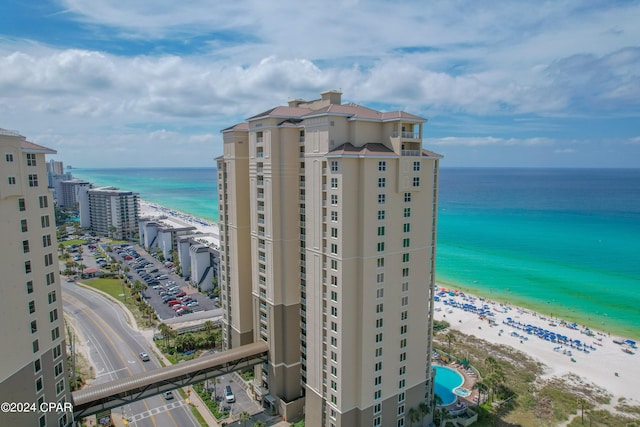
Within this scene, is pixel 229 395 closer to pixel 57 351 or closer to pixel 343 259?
pixel 57 351

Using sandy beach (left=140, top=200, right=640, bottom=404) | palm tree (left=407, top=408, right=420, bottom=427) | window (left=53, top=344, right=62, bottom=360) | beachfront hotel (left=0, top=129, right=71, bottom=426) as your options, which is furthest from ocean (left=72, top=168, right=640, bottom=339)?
beachfront hotel (left=0, top=129, right=71, bottom=426)

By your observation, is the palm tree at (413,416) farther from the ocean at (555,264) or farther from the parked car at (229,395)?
the ocean at (555,264)

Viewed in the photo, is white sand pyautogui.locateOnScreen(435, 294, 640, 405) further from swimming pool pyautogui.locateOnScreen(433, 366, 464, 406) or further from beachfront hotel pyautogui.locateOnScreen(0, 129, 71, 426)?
beachfront hotel pyautogui.locateOnScreen(0, 129, 71, 426)

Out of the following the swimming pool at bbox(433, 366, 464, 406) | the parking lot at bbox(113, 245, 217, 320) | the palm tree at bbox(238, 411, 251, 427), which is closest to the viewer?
the palm tree at bbox(238, 411, 251, 427)

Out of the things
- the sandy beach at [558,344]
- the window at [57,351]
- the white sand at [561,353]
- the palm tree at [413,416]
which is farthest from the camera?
the sandy beach at [558,344]

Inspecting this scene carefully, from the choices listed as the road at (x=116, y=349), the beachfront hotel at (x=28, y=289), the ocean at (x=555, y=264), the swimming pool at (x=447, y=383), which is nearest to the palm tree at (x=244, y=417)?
the road at (x=116, y=349)

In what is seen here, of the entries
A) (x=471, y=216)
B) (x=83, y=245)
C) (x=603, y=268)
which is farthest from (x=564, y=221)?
(x=83, y=245)
